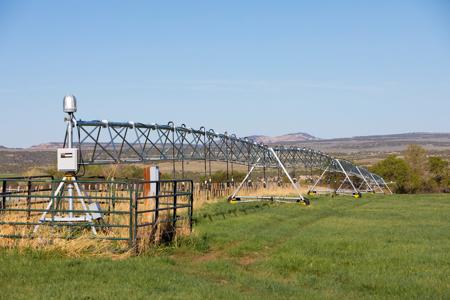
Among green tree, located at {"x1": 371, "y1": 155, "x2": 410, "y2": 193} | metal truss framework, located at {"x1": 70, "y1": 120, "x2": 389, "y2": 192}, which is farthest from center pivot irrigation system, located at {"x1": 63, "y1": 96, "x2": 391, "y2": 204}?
green tree, located at {"x1": 371, "y1": 155, "x2": 410, "y2": 193}

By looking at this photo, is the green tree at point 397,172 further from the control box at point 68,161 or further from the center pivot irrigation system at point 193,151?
the control box at point 68,161

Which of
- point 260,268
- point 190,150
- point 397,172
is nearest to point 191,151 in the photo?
point 190,150

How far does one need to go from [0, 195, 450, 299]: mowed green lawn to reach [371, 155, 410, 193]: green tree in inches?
1878

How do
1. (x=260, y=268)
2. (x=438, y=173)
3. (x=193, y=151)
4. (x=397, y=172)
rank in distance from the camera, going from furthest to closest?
(x=397, y=172), (x=438, y=173), (x=193, y=151), (x=260, y=268)

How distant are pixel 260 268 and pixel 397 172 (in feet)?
187

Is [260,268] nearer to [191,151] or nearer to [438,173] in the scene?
[191,151]

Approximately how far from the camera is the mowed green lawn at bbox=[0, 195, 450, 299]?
993 centimetres

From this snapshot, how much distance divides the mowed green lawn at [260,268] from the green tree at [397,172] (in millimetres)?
47704

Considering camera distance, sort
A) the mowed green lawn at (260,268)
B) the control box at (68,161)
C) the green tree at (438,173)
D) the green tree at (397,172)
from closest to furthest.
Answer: the mowed green lawn at (260,268)
the control box at (68,161)
the green tree at (397,172)
the green tree at (438,173)

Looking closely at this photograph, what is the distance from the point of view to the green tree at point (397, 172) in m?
65.4

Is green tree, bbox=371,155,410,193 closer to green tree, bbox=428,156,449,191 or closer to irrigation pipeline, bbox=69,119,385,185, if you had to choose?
green tree, bbox=428,156,449,191

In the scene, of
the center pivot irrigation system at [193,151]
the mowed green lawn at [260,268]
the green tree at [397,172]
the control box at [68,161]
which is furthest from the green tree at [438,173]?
the control box at [68,161]

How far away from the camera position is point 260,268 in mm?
12484

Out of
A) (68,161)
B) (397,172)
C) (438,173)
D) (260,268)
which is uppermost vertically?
(68,161)
